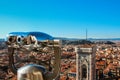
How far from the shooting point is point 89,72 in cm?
1939

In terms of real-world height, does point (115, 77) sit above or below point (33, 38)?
below

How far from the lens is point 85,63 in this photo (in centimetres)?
1983

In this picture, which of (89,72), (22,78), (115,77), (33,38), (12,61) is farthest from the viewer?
(115,77)

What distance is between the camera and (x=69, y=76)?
34562mm

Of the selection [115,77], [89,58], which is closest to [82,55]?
[89,58]

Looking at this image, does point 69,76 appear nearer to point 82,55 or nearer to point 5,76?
point 5,76

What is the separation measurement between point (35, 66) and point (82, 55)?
18.2 meters

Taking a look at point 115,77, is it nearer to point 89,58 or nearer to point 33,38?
point 89,58

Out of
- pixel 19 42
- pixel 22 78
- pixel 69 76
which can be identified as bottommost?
pixel 69 76

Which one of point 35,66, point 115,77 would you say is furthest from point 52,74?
point 115,77

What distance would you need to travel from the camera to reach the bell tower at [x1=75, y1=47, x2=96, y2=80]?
19344 millimetres

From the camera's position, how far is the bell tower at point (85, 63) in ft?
63.5

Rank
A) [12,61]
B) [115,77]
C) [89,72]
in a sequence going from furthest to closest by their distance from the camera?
[115,77]
[89,72]
[12,61]

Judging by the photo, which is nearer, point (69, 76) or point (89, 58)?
point (89, 58)
